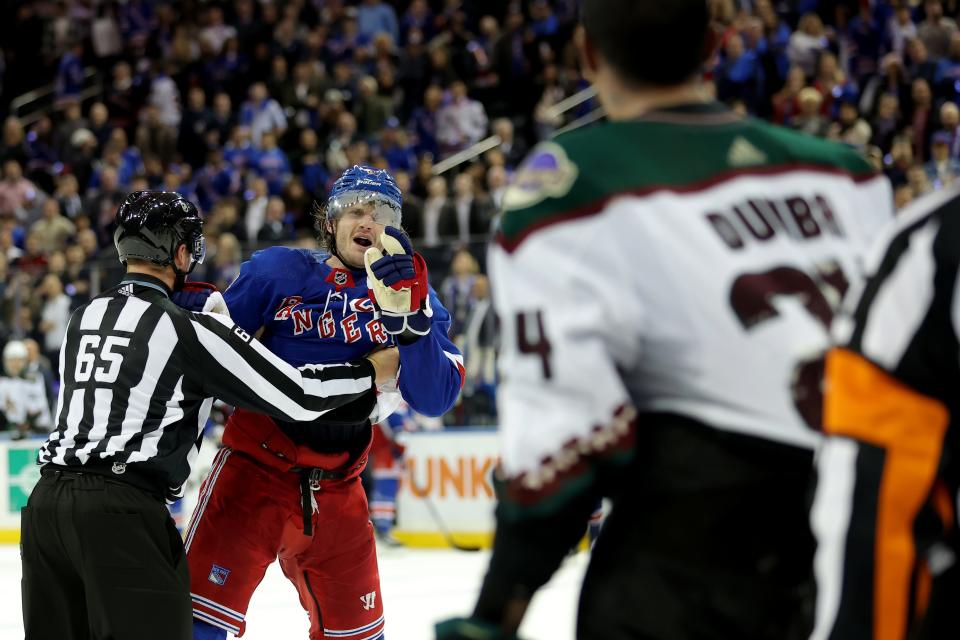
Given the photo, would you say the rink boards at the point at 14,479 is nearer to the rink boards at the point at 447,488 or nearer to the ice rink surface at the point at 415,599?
the ice rink surface at the point at 415,599

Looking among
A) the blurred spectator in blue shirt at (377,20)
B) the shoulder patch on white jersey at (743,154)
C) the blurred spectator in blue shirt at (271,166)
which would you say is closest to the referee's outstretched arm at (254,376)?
the shoulder patch on white jersey at (743,154)

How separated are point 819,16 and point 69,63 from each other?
398 inches

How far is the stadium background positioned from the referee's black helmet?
6.29m

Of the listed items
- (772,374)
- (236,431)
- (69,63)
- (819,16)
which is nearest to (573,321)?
(772,374)

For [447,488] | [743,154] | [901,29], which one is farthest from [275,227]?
[743,154]

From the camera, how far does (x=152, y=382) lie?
3246mm


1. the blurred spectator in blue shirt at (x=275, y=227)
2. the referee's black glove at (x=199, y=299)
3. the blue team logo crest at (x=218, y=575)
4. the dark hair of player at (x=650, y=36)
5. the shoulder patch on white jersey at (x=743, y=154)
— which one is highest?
the dark hair of player at (x=650, y=36)

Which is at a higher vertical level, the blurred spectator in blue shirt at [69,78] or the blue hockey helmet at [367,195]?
the blurred spectator in blue shirt at [69,78]

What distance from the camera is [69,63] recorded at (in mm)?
18172

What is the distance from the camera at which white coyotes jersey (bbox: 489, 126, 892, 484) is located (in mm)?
1630

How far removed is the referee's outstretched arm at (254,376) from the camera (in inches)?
131

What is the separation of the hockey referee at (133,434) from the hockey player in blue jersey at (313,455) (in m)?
0.31

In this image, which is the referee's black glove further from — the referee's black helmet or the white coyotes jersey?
the white coyotes jersey

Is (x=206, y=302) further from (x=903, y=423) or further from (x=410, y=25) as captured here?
(x=410, y=25)
